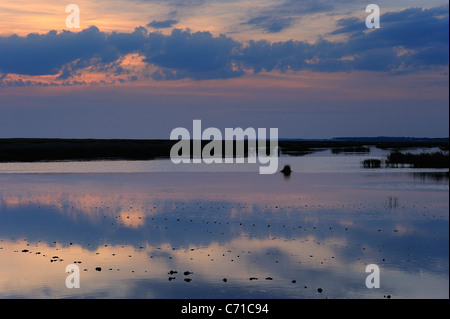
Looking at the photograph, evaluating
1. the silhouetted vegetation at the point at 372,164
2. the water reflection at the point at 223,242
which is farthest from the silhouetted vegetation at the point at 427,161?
the water reflection at the point at 223,242

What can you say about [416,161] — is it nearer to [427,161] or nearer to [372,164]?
[427,161]

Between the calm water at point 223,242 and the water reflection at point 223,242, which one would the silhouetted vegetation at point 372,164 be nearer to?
the calm water at point 223,242

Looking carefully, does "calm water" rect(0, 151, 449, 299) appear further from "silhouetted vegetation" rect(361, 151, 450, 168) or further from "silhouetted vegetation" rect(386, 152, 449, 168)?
"silhouetted vegetation" rect(361, 151, 450, 168)

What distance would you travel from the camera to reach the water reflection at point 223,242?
16.0m

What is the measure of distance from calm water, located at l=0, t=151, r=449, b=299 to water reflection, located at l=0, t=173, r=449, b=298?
5cm

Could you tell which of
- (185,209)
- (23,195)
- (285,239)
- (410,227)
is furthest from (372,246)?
(23,195)

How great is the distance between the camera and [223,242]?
864 inches

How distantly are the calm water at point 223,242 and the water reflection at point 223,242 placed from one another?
0.05m

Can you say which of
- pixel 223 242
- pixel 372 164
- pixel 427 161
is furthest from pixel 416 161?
pixel 223 242

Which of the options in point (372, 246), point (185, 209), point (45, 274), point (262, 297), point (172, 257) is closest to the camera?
point (262, 297)

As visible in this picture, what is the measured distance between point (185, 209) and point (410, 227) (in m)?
12.6

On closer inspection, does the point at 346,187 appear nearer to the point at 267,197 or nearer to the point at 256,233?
the point at 267,197

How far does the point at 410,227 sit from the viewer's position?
82.1 ft

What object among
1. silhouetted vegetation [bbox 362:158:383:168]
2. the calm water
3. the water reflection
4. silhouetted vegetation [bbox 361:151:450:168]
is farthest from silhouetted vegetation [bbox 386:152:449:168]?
the water reflection
